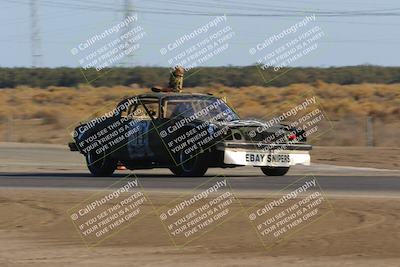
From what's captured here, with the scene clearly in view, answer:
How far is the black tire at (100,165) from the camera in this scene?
22.8 m

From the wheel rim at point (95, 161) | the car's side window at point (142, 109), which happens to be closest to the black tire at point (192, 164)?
the car's side window at point (142, 109)

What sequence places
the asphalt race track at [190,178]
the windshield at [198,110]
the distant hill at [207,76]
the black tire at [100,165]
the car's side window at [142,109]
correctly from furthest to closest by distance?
the distant hill at [207,76] → the black tire at [100,165] → the car's side window at [142,109] → the windshield at [198,110] → the asphalt race track at [190,178]

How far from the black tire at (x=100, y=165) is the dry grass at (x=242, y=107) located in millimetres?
15764

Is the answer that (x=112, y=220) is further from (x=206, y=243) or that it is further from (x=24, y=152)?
(x=24, y=152)

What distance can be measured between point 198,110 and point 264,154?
5.04 feet

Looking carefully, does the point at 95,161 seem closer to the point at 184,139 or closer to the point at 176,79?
the point at 176,79

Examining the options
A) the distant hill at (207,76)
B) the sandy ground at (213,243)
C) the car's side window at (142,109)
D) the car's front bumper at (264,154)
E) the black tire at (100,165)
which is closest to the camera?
the sandy ground at (213,243)

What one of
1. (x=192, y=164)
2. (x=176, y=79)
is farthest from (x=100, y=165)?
(x=192, y=164)

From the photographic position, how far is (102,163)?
74.7 ft

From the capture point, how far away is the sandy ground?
1091 centimetres

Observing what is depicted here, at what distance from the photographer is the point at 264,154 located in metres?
20.8

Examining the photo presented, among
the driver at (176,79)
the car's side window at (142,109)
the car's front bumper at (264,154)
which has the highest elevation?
the driver at (176,79)

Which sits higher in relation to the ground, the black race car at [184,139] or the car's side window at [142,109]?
the car's side window at [142,109]

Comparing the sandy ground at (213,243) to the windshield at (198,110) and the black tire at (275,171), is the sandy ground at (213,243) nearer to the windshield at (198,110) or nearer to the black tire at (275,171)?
the windshield at (198,110)
